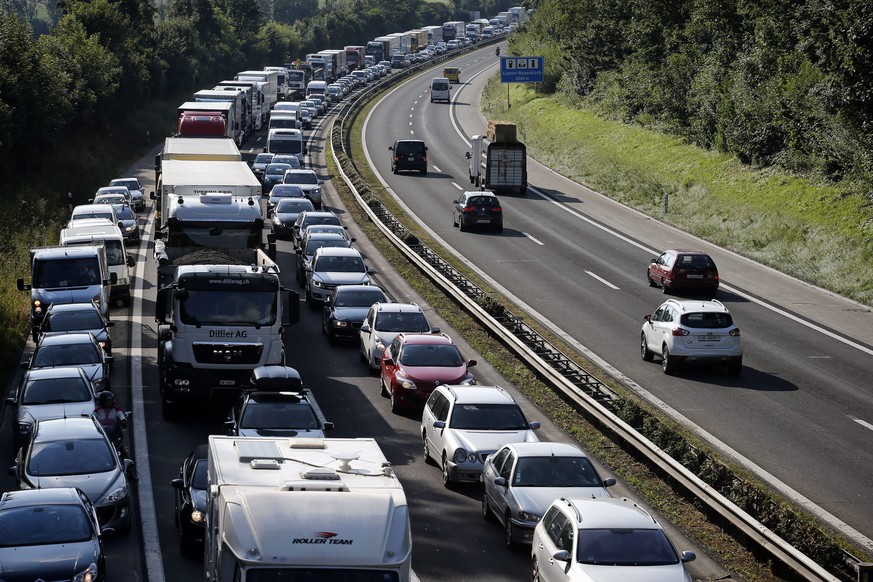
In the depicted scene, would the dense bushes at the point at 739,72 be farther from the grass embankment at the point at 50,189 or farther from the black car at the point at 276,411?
the black car at the point at 276,411

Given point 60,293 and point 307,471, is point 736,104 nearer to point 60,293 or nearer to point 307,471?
point 60,293

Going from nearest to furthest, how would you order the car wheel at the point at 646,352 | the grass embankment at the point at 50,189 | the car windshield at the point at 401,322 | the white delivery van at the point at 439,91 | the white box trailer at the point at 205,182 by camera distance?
1. the car windshield at the point at 401,322
2. the car wheel at the point at 646,352
3. the white box trailer at the point at 205,182
4. the grass embankment at the point at 50,189
5. the white delivery van at the point at 439,91

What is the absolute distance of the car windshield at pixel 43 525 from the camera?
15.4 m

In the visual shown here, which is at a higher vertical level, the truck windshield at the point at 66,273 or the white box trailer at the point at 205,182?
Answer: the white box trailer at the point at 205,182

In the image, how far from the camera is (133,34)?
95875 mm

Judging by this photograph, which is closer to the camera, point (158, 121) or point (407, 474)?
point (407, 474)

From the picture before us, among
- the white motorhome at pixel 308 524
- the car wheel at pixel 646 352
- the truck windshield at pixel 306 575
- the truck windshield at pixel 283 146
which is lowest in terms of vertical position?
the car wheel at pixel 646 352

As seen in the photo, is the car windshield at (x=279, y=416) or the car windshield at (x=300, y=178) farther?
the car windshield at (x=300, y=178)

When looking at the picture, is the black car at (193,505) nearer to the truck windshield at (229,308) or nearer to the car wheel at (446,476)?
the car wheel at (446,476)

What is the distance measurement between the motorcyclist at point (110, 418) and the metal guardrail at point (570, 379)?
29.5 ft

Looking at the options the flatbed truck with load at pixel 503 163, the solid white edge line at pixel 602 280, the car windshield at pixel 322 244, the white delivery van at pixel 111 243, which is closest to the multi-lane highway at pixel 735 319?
the solid white edge line at pixel 602 280

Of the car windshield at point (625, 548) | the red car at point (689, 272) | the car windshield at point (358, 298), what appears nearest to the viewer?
the car windshield at point (625, 548)

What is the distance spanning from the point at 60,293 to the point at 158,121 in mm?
60612

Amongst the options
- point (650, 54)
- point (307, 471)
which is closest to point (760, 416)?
point (307, 471)
